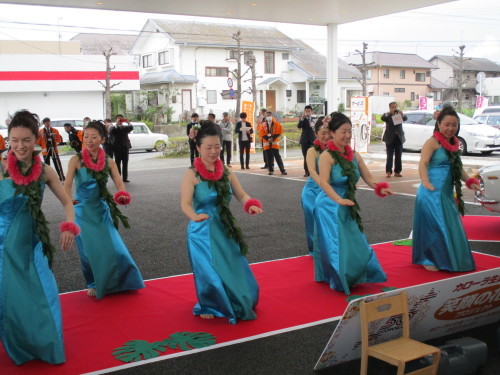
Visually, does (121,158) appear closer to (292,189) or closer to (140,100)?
(292,189)

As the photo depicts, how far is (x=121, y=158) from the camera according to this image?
49.6 feet

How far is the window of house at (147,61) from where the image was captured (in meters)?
41.0

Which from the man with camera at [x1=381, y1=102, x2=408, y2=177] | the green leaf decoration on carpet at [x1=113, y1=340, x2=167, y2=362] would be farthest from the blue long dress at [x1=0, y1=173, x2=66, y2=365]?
the man with camera at [x1=381, y1=102, x2=408, y2=177]

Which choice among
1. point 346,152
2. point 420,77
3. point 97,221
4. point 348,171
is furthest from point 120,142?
point 420,77

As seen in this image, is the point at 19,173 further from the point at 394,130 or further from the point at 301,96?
the point at 301,96

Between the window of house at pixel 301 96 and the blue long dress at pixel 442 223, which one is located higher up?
the window of house at pixel 301 96

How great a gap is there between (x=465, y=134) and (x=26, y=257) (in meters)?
18.0

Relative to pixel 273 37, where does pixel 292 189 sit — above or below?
below

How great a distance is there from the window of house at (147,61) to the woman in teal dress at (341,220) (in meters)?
37.2

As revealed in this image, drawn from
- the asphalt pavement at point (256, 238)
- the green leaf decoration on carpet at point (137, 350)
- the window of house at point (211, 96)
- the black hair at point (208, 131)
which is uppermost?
the window of house at point (211, 96)

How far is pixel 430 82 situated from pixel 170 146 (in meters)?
36.1

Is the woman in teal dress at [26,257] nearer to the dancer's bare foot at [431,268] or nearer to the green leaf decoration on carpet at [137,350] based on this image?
the green leaf decoration on carpet at [137,350]

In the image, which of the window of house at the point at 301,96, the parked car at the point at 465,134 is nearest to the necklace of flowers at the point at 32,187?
the parked car at the point at 465,134

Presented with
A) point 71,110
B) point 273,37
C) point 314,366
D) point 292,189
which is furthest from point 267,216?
point 273,37
